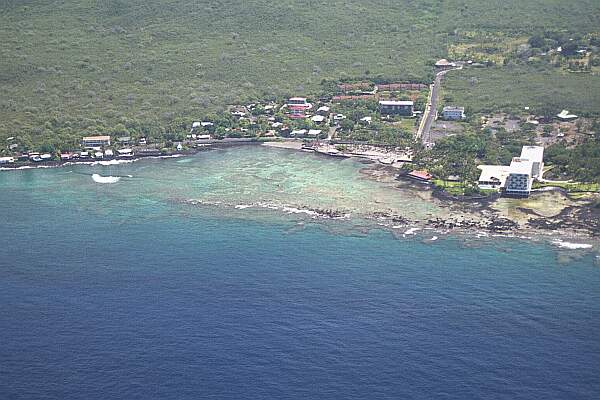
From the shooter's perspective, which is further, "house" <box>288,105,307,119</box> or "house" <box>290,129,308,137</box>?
"house" <box>288,105,307,119</box>

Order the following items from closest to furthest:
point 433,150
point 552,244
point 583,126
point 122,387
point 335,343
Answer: point 122,387 → point 335,343 → point 552,244 → point 433,150 → point 583,126

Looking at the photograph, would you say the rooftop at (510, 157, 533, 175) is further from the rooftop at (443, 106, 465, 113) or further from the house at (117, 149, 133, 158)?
the house at (117, 149, 133, 158)

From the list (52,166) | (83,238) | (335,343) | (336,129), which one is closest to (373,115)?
(336,129)

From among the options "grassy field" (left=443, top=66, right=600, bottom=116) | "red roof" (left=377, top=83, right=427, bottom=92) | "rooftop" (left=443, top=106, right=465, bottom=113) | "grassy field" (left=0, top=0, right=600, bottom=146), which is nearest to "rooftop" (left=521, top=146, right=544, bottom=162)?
"grassy field" (left=443, top=66, right=600, bottom=116)

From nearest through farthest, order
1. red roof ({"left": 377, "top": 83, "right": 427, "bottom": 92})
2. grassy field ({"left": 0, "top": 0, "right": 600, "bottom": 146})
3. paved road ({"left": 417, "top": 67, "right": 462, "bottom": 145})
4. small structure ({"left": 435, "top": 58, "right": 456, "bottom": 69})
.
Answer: paved road ({"left": 417, "top": 67, "right": 462, "bottom": 145}) < grassy field ({"left": 0, "top": 0, "right": 600, "bottom": 146}) < red roof ({"left": 377, "top": 83, "right": 427, "bottom": 92}) < small structure ({"left": 435, "top": 58, "right": 456, "bottom": 69})

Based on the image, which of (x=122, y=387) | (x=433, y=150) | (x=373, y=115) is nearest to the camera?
(x=122, y=387)

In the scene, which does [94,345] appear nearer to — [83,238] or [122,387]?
[122,387]
